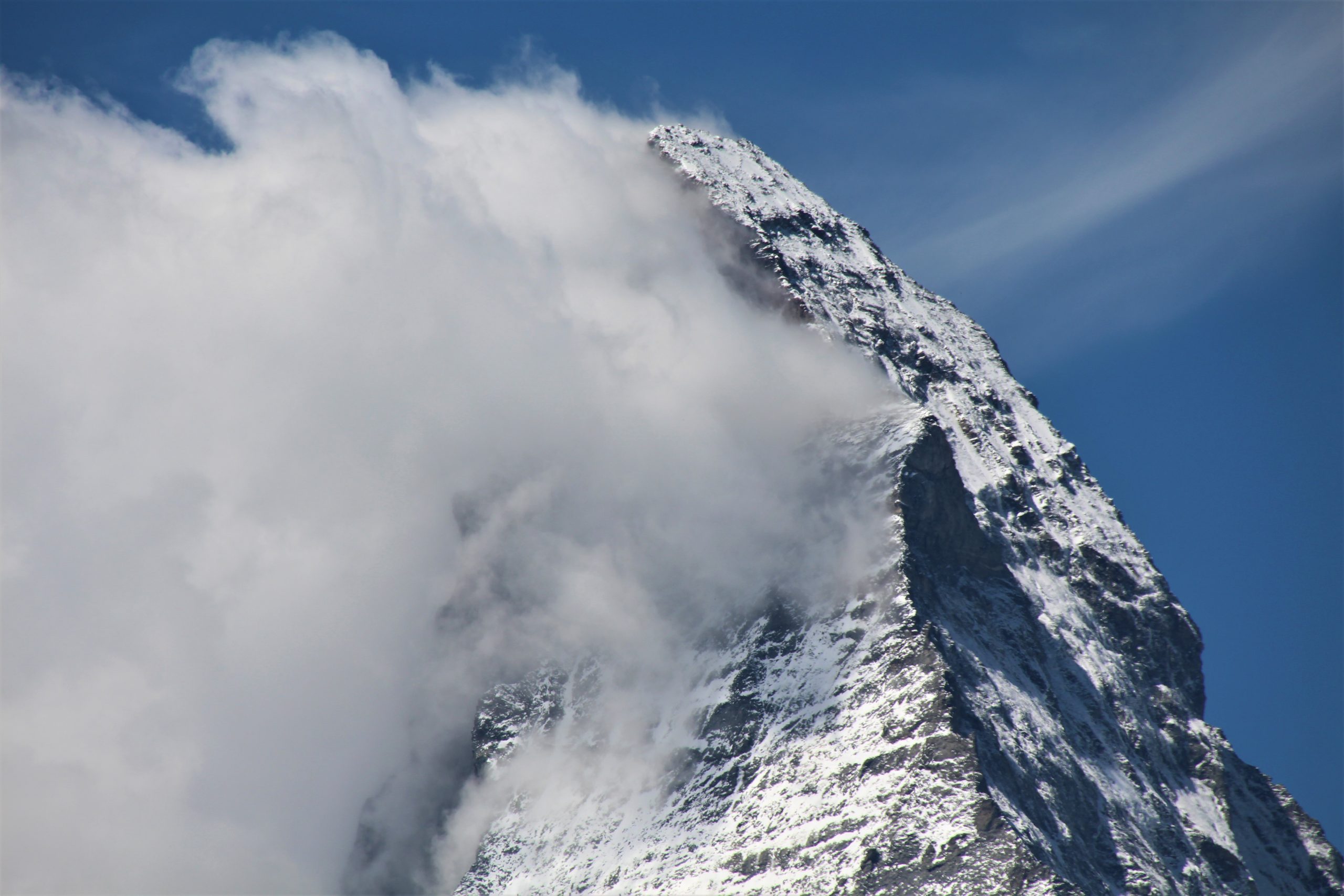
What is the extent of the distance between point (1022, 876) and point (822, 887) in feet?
80.9

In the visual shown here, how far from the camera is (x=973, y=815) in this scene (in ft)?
639

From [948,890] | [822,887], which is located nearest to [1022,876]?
[948,890]

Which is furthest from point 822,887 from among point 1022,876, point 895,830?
point 1022,876

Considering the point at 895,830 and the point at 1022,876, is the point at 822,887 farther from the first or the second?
the point at 1022,876

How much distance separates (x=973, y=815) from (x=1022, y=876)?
11.0 metres

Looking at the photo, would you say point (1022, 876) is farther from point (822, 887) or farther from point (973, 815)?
point (822, 887)

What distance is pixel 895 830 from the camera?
198 metres

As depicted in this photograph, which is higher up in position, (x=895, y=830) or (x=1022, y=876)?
(x=895, y=830)

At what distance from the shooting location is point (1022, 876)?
186 meters

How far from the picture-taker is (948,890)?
187 metres

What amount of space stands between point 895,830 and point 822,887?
11.2 meters

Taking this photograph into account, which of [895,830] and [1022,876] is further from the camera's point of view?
[895,830]

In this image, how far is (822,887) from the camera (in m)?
196

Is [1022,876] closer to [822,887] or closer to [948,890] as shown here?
[948,890]
